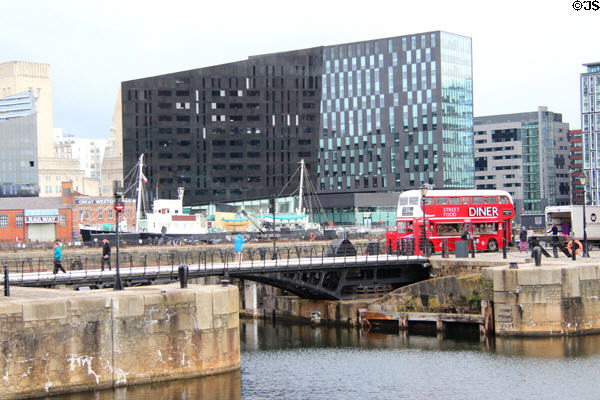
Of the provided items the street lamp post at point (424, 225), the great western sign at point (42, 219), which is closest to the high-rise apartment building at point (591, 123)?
the great western sign at point (42, 219)

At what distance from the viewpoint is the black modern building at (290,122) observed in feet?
440

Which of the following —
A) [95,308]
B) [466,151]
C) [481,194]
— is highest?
[466,151]

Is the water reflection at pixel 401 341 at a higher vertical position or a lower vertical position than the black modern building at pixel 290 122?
lower

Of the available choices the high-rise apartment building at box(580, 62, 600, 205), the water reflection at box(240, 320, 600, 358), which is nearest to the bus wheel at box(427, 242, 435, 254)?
the water reflection at box(240, 320, 600, 358)

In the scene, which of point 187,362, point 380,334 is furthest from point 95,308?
point 380,334

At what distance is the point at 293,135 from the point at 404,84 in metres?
19.5

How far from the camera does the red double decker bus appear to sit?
5759 centimetres

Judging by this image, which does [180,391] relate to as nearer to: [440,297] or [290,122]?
[440,297]

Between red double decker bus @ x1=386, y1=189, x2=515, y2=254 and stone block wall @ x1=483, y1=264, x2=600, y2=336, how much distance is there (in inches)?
529

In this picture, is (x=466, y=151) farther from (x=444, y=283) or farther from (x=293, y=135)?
(x=444, y=283)

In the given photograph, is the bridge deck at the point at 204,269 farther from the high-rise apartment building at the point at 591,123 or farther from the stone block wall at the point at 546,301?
the high-rise apartment building at the point at 591,123

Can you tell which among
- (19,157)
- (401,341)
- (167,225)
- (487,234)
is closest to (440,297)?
(401,341)

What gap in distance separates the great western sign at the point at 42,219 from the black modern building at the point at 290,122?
39135 millimetres

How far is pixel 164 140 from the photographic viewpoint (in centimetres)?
13725
